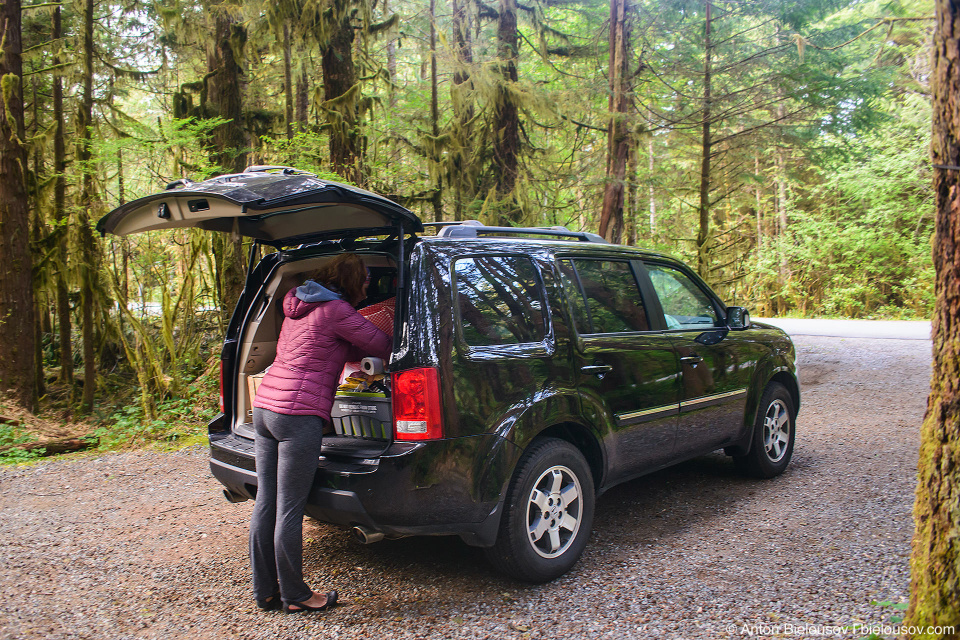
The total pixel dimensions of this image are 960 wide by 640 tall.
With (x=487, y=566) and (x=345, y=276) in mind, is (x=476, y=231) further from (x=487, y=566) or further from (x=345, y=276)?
(x=487, y=566)

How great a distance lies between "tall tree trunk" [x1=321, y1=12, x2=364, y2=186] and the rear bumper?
8.25 meters

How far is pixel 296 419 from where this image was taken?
3184 millimetres

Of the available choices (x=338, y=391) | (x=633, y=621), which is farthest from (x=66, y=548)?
(x=633, y=621)

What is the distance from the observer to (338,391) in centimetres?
369

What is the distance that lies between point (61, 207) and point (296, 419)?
1029 cm

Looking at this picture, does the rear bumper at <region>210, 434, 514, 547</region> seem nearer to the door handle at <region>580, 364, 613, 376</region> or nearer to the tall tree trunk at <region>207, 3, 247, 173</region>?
the door handle at <region>580, 364, 613, 376</region>

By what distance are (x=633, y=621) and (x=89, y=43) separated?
13.4 m

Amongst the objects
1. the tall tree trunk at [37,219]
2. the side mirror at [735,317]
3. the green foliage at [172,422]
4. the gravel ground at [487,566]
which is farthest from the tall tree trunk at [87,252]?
the side mirror at [735,317]

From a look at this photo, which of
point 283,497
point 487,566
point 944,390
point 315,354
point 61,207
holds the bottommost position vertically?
point 487,566

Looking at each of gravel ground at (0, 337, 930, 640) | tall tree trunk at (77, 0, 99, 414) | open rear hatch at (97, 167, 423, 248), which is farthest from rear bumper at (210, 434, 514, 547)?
tall tree trunk at (77, 0, 99, 414)

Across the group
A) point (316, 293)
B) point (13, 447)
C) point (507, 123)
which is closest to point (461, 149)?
point (507, 123)

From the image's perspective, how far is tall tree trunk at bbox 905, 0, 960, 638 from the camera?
2.21 meters

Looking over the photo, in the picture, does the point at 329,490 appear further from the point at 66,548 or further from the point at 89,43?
the point at 89,43

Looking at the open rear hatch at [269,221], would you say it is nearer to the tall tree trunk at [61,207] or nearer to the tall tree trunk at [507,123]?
the tall tree trunk at [61,207]
